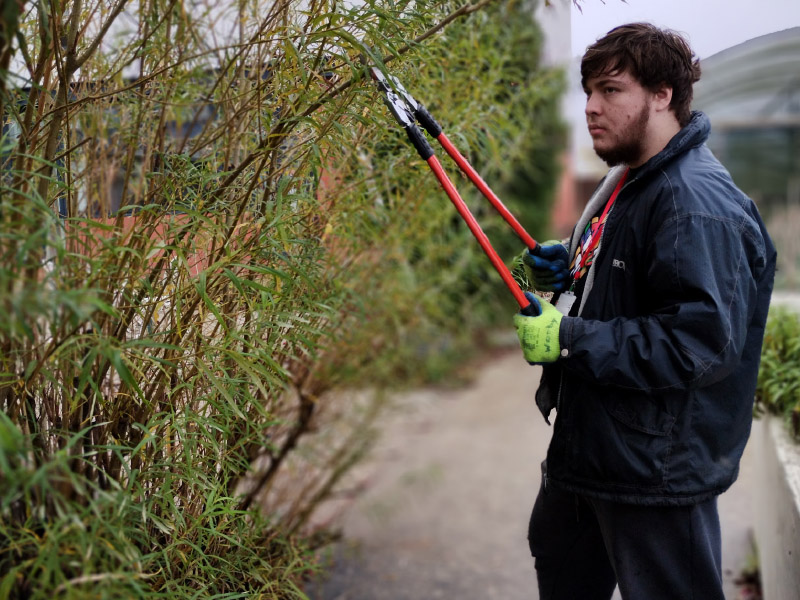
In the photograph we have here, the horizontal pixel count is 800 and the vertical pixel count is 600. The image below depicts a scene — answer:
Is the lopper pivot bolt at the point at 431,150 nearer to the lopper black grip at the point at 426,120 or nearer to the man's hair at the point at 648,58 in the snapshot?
the lopper black grip at the point at 426,120

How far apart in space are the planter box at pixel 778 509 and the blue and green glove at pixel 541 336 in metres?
1.01

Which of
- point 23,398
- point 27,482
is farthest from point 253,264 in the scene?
point 27,482

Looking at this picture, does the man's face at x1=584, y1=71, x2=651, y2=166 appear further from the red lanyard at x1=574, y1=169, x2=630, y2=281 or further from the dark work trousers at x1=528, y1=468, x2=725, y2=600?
the dark work trousers at x1=528, y1=468, x2=725, y2=600

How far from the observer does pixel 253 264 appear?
5.63 feet

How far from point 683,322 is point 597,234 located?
1.25ft

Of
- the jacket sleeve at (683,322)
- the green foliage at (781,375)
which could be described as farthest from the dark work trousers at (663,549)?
the green foliage at (781,375)

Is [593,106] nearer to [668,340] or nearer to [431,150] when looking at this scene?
[431,150]

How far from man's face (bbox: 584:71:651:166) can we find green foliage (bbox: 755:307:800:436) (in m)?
1.35

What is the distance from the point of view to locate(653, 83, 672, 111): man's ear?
1.76m

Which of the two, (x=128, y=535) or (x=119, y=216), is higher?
(x=119, y=216)

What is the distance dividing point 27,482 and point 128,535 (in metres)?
0.42

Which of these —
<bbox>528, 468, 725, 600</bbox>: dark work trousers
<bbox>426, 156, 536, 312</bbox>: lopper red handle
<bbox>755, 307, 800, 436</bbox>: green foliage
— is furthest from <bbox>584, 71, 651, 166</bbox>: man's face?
<bbox>755, 307, 800, 436</bbox>: green foliage

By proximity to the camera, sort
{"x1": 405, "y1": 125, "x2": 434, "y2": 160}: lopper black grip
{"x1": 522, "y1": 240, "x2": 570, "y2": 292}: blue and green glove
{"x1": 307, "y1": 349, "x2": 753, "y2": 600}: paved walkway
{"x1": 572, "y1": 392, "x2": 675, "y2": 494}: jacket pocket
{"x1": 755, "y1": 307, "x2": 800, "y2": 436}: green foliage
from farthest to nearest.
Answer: {"x1": 307, "y1": 349, "x2": 753, "y2": 600}: paved walkway < {"x1": 755, "y1": 307, "x2": 800, "y2": 436}: green foliage < {"x1": 522, "y1": 240, "x2": 570, "y2": 292}: blue and green glove < {"x1": 405, "y1": 125, "x2": 434, "y2": 160}: lopper black grip < {"x1": 572, "y1": 392, "x2": 675, "y2": 494}: jacket pocket

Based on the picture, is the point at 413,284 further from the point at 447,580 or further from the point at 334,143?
the point at 334,143
